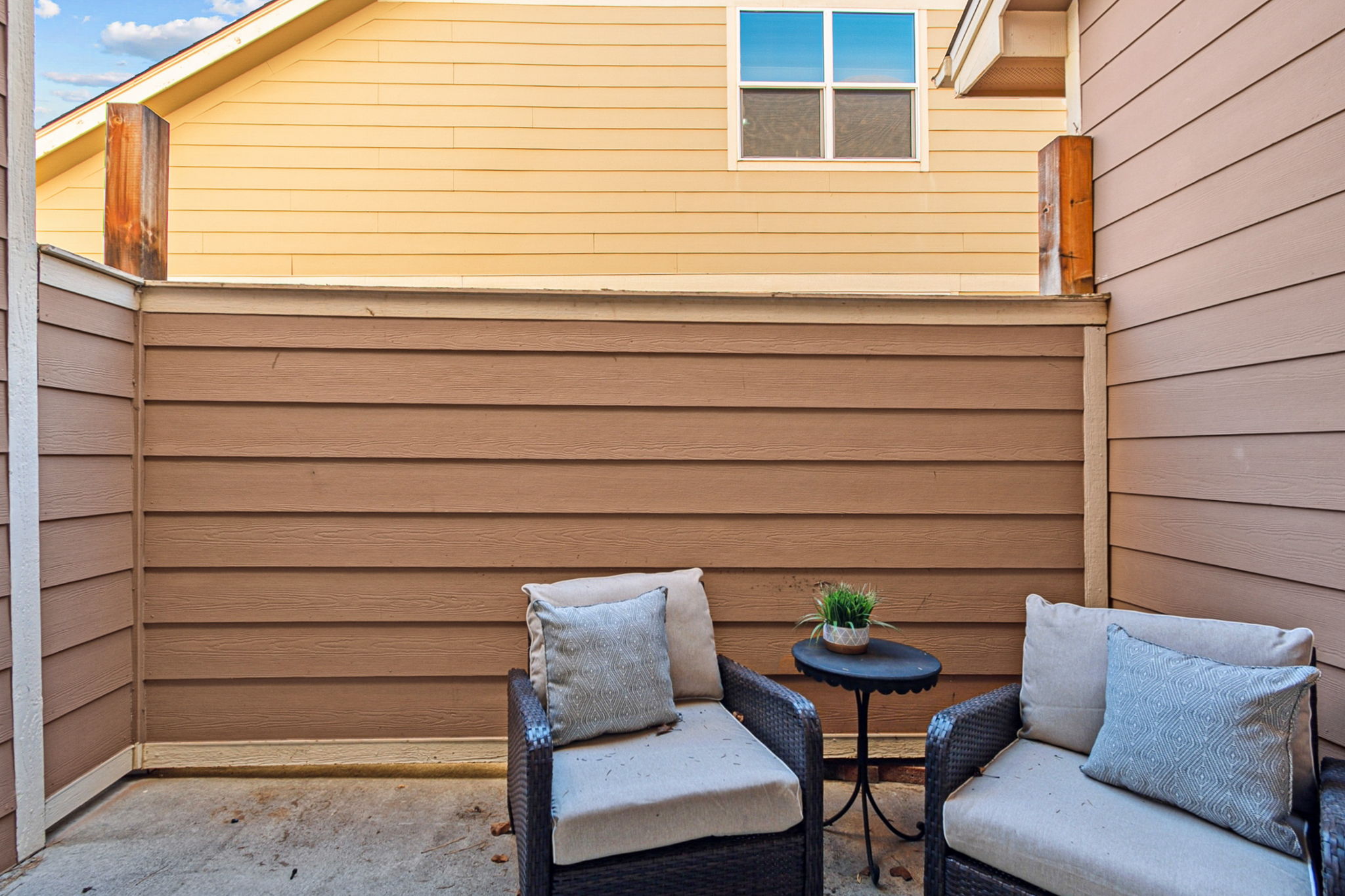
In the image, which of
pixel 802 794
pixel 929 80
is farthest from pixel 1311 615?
pixel 929 80

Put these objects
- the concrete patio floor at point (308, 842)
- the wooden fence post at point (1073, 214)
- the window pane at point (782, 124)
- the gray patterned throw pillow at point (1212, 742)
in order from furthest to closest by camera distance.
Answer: the window pane at point (782, 124) < the wooden fence post at point (1073, 214) < the concrete patio floor at point (308, 842) < the gray patterned throw pillow at point (1212, 742)

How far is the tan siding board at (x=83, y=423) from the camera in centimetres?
213

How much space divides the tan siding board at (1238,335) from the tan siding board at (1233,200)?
230 mm

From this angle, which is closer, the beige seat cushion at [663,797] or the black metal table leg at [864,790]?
the beige seat cushion at [663,797]

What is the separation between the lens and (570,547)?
2.59 meters

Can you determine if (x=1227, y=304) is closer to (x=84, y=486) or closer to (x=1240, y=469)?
(x=1240, y=469)

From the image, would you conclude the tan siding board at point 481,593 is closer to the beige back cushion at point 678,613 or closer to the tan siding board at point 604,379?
the beige back cushion at point 678,613

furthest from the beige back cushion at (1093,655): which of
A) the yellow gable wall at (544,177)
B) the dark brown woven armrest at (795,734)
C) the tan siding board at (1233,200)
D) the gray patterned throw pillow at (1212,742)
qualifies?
the yellow gable wall at (544,177)

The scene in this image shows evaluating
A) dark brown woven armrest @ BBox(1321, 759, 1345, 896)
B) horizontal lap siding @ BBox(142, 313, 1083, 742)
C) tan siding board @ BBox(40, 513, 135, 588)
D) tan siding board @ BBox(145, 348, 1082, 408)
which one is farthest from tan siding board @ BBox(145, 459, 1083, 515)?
dark brown woven armrest @ BBox(1321, 759, 1345, 896)

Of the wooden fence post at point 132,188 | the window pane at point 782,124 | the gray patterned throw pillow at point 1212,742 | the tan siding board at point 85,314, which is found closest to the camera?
the gray patterned throw pillow at point 1212,742

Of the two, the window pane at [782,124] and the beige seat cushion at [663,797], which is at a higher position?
the window pane at [782,124]

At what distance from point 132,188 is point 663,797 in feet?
8.94

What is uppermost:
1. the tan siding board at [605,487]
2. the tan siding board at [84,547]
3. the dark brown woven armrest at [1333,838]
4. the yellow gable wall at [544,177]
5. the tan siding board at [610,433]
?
the yellow gable wall at [544,177]

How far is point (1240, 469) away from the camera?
207cm
